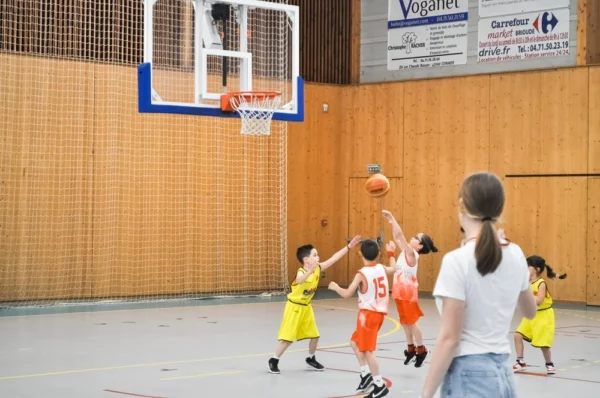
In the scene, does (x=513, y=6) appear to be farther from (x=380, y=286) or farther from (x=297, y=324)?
(x=380, y=286)

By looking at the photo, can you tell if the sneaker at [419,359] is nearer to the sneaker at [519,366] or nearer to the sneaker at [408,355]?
the sneaker at [408,355]

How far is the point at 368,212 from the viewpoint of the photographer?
22.0m

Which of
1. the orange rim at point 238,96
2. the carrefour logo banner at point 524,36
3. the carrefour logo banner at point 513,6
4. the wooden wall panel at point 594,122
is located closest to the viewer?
the orange rim at point 238,96

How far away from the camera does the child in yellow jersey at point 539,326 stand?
10664 millimetres

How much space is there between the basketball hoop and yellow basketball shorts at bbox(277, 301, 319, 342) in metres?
3.01

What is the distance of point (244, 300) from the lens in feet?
63.6

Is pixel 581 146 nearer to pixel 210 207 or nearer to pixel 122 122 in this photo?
pixel 210 207

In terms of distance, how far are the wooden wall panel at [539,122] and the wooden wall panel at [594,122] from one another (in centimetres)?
11

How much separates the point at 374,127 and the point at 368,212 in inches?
77.1

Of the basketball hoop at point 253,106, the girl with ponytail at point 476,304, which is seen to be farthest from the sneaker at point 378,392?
the girl with ponytail at point 476,304

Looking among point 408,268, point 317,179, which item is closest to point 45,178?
point 317,179

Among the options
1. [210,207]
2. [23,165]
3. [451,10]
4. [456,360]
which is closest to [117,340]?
[23,165]

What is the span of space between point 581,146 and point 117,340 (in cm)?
1044

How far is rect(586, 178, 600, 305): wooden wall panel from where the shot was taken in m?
18.7
